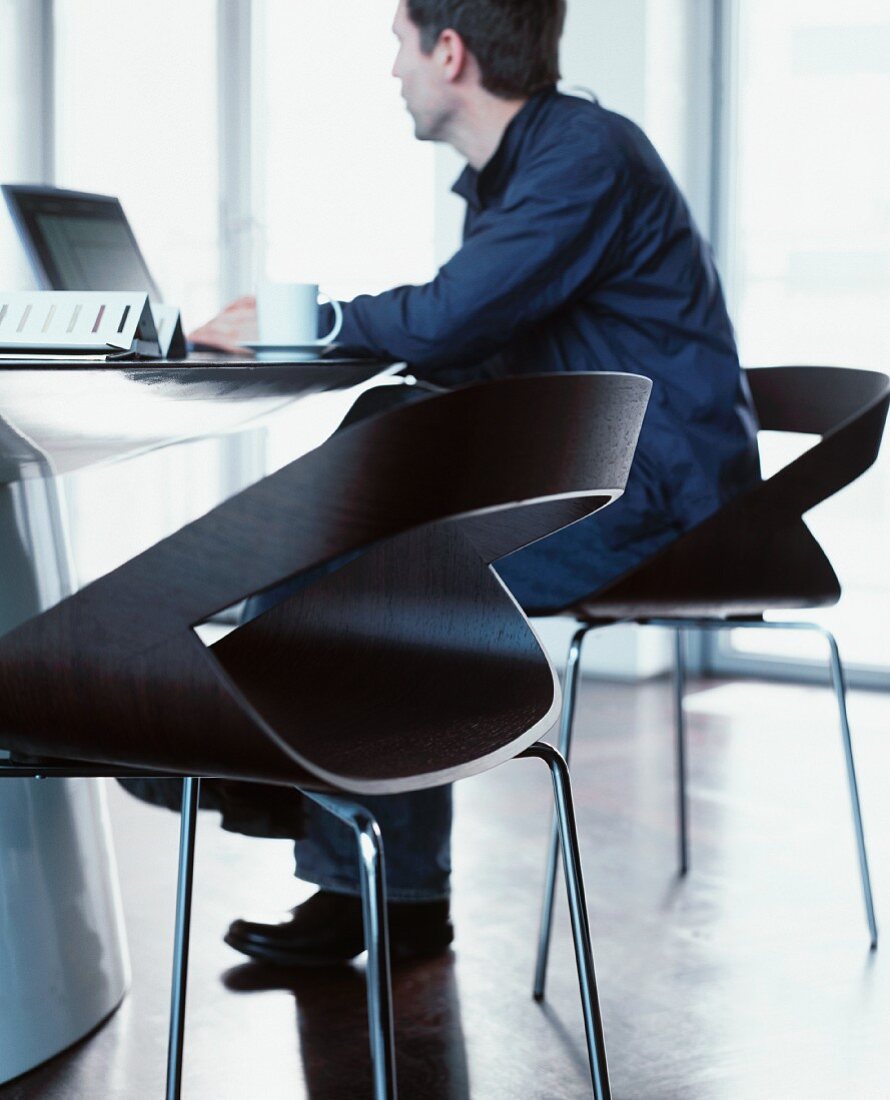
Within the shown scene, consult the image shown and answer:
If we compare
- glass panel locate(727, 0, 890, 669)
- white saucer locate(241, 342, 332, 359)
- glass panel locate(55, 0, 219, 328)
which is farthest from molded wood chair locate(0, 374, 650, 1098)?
glass panel locate(55, 0, 219, 328)

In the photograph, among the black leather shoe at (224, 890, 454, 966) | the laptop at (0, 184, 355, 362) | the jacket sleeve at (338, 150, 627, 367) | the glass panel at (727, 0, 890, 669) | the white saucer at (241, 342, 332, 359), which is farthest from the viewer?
the glass panel at (727, 0, 890, 669)

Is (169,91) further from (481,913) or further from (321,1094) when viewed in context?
(321,1094)

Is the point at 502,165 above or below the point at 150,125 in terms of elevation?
below

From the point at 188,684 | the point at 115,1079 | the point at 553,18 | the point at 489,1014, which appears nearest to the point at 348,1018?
the point at 489,1014

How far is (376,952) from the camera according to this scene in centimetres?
85

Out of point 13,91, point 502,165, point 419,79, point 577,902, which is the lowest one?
point 577,902

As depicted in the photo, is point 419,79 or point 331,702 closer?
point 331,702

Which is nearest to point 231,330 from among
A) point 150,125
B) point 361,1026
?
point 361,1026

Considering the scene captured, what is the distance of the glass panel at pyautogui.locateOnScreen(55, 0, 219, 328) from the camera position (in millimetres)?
4871

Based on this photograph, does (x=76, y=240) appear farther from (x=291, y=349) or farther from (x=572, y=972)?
(x=572, y=972)

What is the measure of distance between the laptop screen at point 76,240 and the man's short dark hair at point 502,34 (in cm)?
50

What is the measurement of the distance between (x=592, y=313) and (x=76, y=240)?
662 mm

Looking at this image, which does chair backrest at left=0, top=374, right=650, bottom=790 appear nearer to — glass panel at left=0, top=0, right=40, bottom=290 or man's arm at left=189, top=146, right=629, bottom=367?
man's arm at left=189, top=146, right=629, bottom=367

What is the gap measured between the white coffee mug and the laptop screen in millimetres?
212
